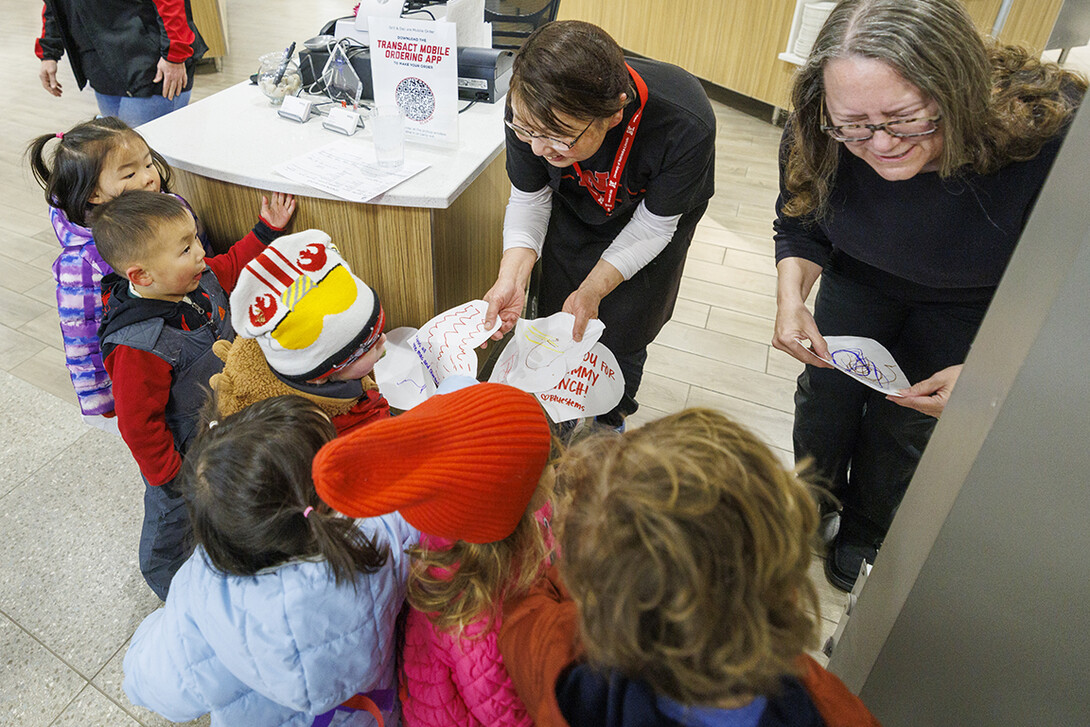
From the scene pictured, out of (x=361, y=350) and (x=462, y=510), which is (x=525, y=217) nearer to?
(x=361, y=350)

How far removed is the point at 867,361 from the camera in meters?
1.41

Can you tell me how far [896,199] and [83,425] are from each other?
8.07 feet

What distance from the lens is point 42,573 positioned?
5.79 ft

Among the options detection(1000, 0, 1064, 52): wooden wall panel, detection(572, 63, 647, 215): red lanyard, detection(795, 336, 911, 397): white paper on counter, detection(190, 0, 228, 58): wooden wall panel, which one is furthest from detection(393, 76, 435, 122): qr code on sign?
detection(190, 0, 228, 58): wooden wall panel

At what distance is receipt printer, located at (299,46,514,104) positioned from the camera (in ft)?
6.89

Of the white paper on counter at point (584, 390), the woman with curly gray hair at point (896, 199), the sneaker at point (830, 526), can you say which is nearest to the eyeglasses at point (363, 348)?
the white paper on counter at point (584, 390)

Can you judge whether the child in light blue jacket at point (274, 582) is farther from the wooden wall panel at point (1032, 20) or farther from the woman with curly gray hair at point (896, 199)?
the wooden wall panel at point (1032, 20)

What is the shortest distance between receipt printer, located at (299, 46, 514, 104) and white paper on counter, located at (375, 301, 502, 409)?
0.92m

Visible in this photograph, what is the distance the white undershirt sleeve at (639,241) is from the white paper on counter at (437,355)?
34 cm

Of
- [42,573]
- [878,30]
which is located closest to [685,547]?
[878,30]

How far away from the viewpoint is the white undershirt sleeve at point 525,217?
1703 millimetres

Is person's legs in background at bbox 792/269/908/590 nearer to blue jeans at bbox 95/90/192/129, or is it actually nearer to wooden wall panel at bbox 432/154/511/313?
wooden wall panel at bbox 432/154/511/313

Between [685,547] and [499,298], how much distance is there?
1102 mm

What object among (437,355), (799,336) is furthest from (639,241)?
(437,355)
